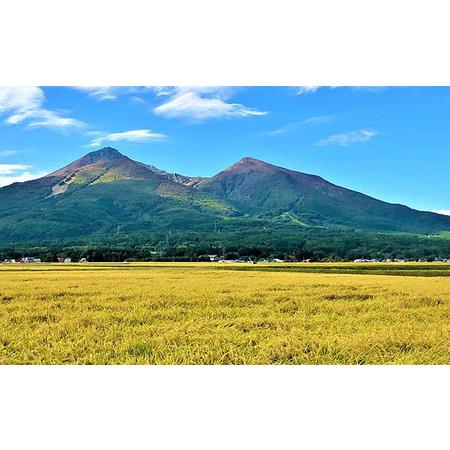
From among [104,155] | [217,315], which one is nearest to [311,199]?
[217,315]

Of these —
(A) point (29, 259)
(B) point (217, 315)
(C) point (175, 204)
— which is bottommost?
(B) point (217, 315)

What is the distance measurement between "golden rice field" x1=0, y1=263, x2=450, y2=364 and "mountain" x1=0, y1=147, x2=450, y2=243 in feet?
1.53

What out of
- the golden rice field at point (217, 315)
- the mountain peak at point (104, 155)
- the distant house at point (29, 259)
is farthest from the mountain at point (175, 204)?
the golden rice field at point (217, 315)

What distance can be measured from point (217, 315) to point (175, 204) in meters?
1.58

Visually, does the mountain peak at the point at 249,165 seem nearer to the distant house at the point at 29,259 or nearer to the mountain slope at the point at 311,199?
the mountain slope at the point at 311,199

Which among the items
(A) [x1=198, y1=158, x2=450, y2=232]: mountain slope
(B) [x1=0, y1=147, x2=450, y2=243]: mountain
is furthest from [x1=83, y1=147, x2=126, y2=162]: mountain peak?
(A) [x1=198, y1=158, x2=450, y2=232]: mountain slope

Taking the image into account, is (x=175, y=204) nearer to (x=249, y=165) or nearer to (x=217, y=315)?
(x=249, y=165)

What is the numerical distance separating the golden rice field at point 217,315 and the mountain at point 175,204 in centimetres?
47

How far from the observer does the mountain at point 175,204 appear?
16.5 feet

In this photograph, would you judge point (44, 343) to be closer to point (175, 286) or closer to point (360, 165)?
point (175, 286)

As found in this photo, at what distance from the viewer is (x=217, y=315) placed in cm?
425
